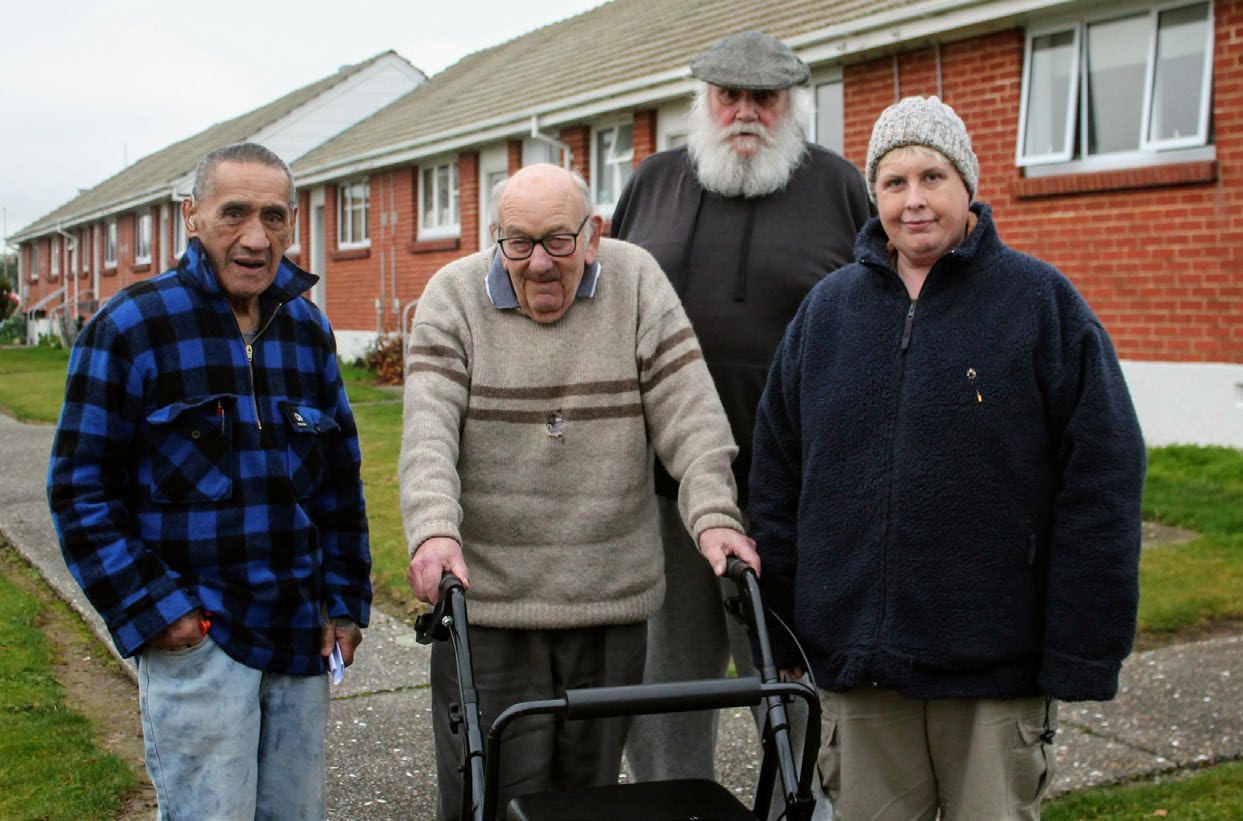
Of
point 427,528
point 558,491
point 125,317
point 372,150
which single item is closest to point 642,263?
point 558,491

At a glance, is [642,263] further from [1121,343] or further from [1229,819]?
[1121,343]

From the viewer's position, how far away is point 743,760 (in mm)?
4500

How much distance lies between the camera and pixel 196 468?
2725 millimetres

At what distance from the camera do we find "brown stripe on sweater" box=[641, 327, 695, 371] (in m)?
3.04

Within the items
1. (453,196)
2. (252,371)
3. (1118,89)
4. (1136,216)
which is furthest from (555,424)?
(453,196)

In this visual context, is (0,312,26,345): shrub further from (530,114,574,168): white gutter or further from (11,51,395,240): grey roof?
(530,114,574,168): white gutter

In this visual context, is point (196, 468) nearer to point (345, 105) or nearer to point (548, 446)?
point (548, 446)

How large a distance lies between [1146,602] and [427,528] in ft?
14.4

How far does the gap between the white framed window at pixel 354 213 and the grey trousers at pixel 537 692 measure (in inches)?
762

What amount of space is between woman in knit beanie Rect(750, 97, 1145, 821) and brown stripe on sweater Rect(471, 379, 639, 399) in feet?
1.52

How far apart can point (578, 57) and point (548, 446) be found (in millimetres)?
16502

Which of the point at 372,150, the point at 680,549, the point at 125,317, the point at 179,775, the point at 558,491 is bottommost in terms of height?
the point at 179,775

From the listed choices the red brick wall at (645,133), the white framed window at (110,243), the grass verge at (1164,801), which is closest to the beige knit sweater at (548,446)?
the grass verge at (1164,801)

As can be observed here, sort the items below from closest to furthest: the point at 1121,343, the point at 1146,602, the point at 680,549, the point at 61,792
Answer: the point at 680,549
the point at 61,792
the point at 1146,602
the point at 1121,343
